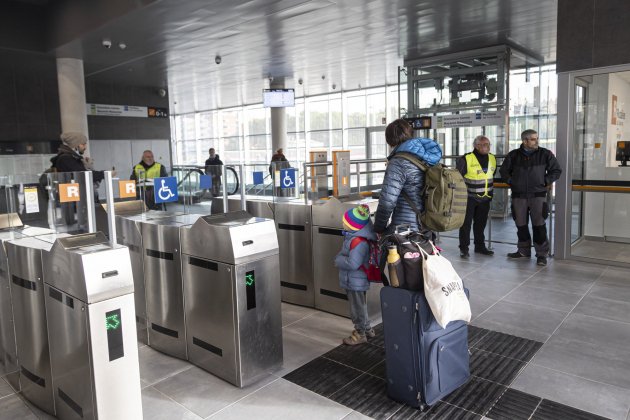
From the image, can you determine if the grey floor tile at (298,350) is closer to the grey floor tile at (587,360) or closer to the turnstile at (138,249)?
the turnstile at (138,249)

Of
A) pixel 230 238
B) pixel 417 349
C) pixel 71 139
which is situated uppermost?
pixel 71 139

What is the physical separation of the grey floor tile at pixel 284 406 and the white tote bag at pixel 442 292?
0.82 metres

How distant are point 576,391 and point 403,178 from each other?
5.45ft

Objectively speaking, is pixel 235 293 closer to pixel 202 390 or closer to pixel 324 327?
pixel 202 390

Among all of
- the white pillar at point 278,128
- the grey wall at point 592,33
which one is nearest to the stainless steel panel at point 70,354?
the grey wall at point 592,33

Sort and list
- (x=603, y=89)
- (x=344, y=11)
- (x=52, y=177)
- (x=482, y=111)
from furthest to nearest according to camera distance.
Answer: (x=482, y=111) < (x=344, y=11) < (x=603, y=89) < (x=52, y=177)

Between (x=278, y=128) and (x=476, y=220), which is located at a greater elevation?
(x=278, y=128)

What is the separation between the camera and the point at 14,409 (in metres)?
2.98

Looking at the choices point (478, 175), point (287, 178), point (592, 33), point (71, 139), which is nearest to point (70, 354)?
point (287, 178)

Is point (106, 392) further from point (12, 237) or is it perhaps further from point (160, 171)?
point (160, 171)

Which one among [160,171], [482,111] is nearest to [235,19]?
[160,171]

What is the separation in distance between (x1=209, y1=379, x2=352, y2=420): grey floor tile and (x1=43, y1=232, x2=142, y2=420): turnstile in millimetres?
578

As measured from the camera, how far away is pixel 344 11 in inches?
255

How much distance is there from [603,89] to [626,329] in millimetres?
3371
